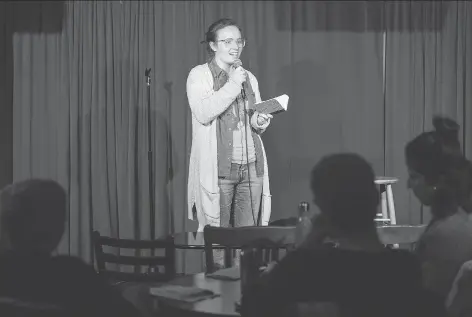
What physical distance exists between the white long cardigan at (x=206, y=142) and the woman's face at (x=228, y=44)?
11cm

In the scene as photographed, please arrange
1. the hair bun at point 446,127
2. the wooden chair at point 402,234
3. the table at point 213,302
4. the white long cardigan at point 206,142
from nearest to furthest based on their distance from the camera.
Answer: the table at point 213,302 < the wooden chair at point 402,234 < the hair bun at point 446,127 < the white long cardigan at point 206,142

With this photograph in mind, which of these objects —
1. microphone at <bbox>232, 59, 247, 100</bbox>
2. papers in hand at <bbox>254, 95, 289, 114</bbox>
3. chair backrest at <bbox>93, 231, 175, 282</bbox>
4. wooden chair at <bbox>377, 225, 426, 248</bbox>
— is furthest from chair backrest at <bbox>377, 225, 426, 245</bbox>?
microphone at <bbox>232, 59, 247, 100</bbox>

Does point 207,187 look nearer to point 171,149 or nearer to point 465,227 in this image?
point 171,149

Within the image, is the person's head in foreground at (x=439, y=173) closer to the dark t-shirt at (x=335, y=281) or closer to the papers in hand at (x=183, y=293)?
the dark t-shirt at (x=335, y=281)

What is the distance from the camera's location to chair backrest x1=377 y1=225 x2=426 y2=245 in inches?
69.7

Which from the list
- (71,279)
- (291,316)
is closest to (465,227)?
(291,316)

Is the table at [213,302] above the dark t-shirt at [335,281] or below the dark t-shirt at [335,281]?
below

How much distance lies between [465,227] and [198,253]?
279 centimetres

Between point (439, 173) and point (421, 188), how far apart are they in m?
0.09

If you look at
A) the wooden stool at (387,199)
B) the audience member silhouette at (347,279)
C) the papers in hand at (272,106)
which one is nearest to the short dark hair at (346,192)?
the audience member silhouette at (347,279)

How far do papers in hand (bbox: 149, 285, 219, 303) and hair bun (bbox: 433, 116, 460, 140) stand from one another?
1456 mm

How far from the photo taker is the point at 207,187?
10.5 feet

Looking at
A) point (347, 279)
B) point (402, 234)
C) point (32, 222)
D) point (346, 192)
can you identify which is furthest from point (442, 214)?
point (32, 222)

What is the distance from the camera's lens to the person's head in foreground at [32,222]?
70.0 inches
